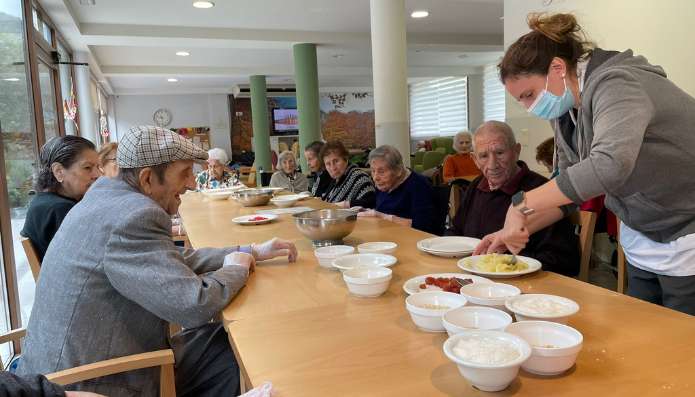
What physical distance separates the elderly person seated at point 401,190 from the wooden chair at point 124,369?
1.75m

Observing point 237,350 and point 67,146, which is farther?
point 67,146

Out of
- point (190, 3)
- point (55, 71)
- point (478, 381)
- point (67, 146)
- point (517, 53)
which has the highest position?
point (190, 3)

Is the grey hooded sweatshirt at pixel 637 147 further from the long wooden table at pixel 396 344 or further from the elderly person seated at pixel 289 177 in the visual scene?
the elderly person seated at pixel 289 177

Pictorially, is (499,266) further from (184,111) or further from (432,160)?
(184,111)

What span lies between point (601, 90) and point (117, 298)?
1374 millimetres

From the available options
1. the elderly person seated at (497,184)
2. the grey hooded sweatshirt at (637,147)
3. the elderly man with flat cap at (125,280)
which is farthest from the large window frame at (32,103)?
the grey hooded sweatshirt at (637,147)

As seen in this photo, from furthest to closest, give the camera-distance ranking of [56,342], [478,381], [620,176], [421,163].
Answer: [421,163]
[56,342]
[620,176]
[478,381]

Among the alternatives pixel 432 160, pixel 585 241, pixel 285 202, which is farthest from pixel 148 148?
pixel 432 160

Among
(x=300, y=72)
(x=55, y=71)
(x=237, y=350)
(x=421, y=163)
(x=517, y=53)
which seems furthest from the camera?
(x=421, y=163)

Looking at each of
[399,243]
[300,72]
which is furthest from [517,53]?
[300,72]

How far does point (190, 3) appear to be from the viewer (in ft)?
16.2

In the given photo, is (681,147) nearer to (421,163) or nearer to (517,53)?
(517,53)

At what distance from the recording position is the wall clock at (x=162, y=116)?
12.3m

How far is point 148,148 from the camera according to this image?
1.36 m
